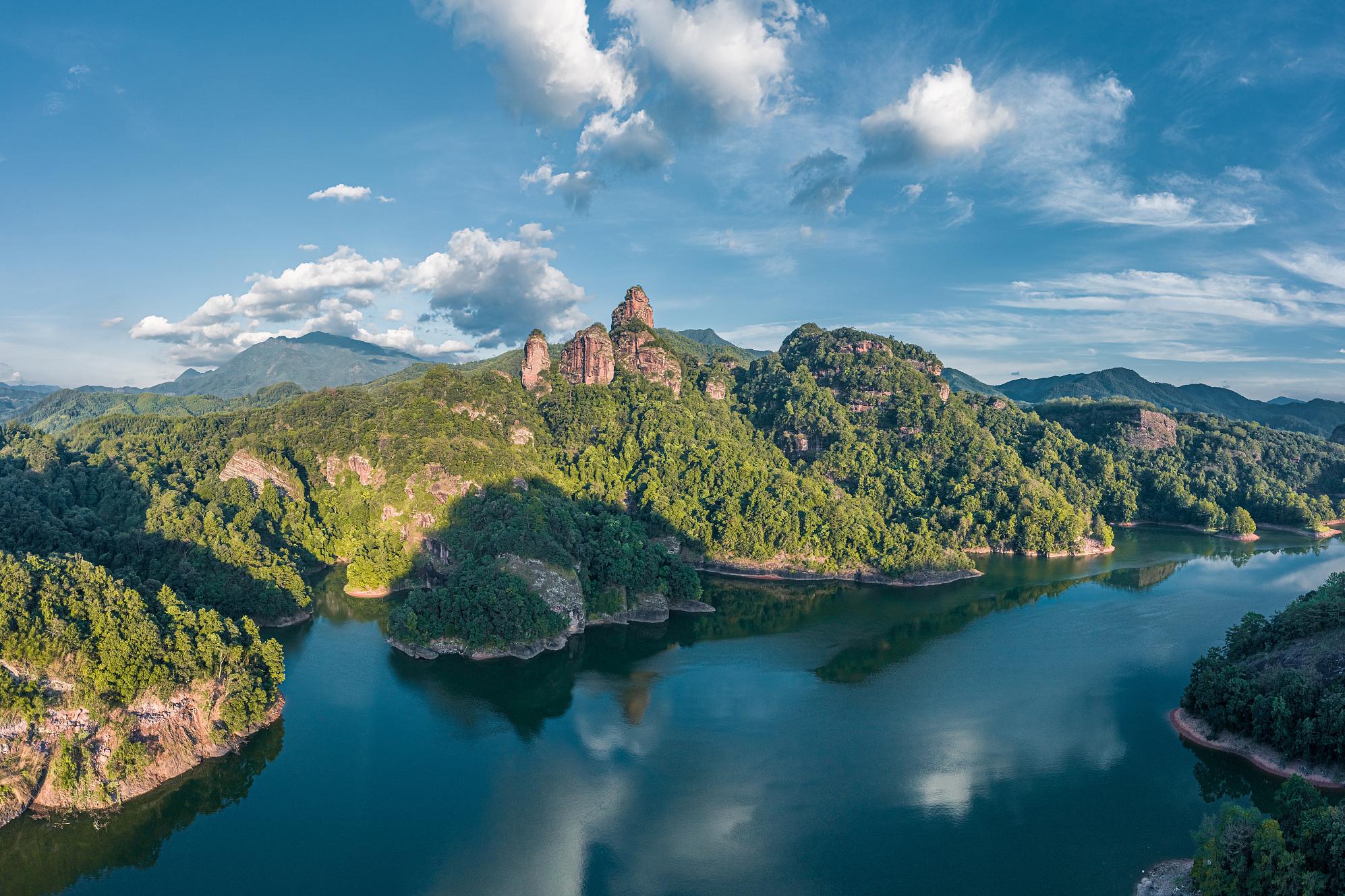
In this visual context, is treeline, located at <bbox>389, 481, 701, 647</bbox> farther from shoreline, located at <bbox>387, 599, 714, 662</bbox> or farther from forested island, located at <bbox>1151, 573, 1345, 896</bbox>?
Answer: forested island, located at <bbox>1151, 573, 1345, 896</bbox>

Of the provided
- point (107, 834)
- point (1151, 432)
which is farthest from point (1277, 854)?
point (1151, 432)

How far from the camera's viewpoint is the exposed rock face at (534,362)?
130 meters

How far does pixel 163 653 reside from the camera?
139ft

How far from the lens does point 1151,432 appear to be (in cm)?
14075

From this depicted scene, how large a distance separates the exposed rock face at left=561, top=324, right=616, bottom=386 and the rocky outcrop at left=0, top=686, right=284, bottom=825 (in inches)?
3614

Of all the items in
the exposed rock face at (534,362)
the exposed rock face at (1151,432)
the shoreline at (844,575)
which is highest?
the exposed rock face at (534,362)

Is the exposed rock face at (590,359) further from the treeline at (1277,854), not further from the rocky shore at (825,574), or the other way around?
the treeline at (1277,854)

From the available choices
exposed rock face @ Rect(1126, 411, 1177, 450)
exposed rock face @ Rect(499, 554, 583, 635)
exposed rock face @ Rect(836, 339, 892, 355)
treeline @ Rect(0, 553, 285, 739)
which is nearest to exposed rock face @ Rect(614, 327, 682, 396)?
exposed rock face @ Rect(836, 339, 892, 355)

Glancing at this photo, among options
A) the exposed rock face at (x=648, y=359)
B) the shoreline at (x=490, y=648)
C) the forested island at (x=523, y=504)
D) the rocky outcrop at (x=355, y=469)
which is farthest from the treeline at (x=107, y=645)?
the exposed rock face at (x=648, y=359)

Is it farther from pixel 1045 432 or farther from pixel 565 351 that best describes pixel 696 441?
pixel 1045 432

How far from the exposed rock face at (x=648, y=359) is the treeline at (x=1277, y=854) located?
363 ft

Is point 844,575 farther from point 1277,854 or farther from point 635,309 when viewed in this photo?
point 635,309

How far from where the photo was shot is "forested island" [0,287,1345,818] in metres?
42.1

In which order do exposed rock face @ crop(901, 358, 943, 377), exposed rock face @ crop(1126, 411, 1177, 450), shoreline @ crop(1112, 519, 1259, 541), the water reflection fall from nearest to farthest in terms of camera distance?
1. the water reflection
2. shoreline @ crop(1112, 519, 1259, 541)
3. exposed rock face @ crop(1126, 411, 1177, 450)
4. exposed rock face @ crop(901, 358, 943, 377)
